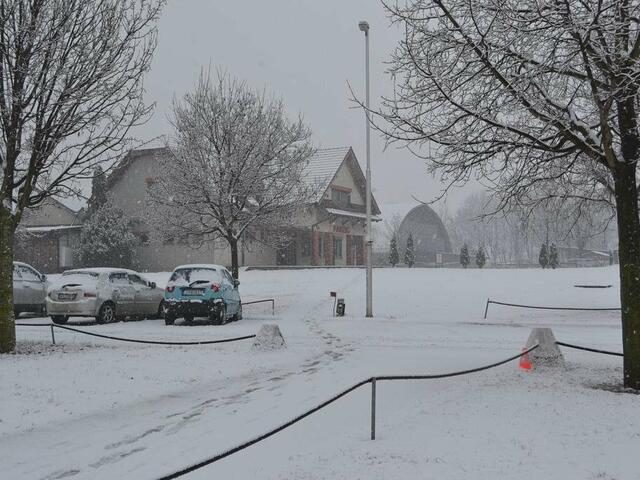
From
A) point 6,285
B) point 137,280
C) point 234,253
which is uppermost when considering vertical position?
point 234,253

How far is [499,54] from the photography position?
8.40m

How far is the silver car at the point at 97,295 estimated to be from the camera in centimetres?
1650

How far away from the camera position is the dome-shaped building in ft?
222

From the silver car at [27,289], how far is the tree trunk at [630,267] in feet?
54.6

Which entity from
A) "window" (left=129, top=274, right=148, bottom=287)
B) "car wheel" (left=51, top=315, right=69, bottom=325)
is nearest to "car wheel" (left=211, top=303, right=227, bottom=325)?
"window" (left=129, top=274, right=148, bottom=287)

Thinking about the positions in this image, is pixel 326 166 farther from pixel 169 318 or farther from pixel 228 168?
pixel 169 318

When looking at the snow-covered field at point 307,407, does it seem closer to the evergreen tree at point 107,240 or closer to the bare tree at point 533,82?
the bare tree at point 533,82

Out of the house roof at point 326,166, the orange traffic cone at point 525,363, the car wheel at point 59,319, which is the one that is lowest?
the orange traffic cone at point 525,363

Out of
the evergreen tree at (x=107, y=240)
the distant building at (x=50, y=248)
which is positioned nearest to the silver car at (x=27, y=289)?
the evergreen tree at (x=107, y=240)

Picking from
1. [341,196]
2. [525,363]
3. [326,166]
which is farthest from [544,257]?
[525,363]

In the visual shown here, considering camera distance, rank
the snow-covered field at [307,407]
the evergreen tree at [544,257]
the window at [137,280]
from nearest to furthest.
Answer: the snow-covered field at [307,407] < the window at [137,280] < the evergreen tree at [544,257]

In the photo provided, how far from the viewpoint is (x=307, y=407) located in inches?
296

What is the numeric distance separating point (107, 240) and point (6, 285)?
1037 inches

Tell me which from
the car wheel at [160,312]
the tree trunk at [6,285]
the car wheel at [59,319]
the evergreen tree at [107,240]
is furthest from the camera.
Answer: the evergreen tree at [107,240]
